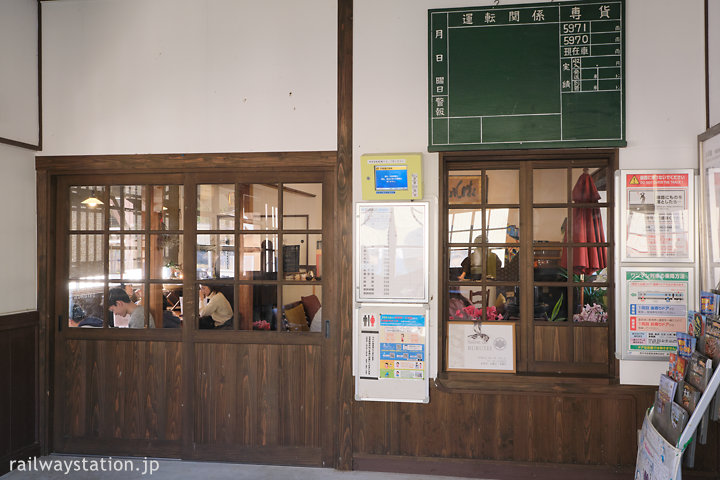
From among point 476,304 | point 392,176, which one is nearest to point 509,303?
point 476,304

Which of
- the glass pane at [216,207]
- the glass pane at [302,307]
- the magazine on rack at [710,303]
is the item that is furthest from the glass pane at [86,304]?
the magazine on rack at [710,303]

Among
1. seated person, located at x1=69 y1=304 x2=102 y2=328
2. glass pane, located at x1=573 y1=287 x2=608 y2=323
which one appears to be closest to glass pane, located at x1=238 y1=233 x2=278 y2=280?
seated person, located at x1=69 y1=304 x2=102 y2=328

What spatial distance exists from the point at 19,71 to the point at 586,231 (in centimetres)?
455

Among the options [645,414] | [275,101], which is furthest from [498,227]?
[275,101]

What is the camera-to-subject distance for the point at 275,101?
351cm

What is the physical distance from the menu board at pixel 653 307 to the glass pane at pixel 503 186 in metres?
0.91

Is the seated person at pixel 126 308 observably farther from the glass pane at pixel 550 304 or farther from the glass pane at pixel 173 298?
the glass pane at pixel 550 304

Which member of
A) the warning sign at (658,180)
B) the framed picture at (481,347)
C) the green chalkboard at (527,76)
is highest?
the green chalkboard at (527,76)

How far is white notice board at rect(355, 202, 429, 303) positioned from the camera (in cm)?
334

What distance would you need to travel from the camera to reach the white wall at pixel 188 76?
348 cm

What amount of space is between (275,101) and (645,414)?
11.5 feet

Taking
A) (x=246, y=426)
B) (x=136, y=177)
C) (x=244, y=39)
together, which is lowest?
(x=246, y=426)

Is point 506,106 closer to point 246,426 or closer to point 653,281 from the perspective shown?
point 653,281

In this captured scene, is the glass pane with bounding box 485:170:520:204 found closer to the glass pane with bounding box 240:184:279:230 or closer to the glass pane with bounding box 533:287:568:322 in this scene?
the glass pane with bounding box 533:287:568:322
